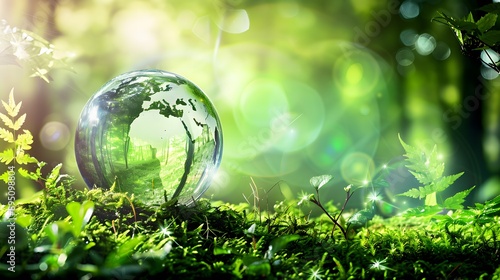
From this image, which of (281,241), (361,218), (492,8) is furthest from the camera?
(361,218)

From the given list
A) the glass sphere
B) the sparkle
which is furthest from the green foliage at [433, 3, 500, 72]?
the glass sphere

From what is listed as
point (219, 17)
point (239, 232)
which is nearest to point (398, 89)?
point (219, 17)

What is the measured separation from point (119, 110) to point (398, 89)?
3.91 metres

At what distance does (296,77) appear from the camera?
5980mm

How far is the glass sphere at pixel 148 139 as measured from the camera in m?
2.32

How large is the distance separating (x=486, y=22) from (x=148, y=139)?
5.37 feet

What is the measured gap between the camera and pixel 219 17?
6379 millimetres

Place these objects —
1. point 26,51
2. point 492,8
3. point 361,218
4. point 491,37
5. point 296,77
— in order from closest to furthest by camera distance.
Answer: point 492,8
point 491,37
point 361,218
point 26,51
point 296,77

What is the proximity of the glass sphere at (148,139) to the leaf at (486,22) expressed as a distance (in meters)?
1.38

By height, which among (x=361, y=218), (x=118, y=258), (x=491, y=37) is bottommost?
(x=361, y=218)

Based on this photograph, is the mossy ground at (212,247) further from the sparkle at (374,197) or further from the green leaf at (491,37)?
the green leaf at (491,37)

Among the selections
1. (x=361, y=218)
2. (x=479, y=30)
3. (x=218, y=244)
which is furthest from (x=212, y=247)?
(x=479, y=30)

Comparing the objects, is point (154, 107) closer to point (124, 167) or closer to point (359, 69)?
point (124, 167)

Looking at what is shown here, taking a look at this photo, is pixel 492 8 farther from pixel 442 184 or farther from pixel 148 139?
pixel 148 139
